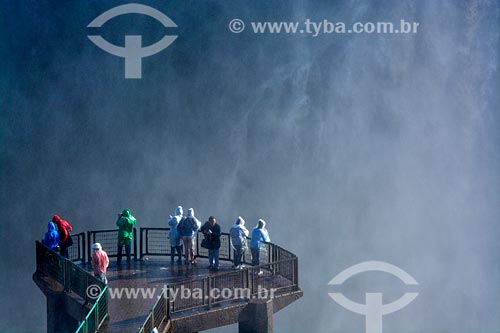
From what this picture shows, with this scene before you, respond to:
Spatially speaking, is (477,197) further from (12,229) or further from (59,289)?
(59,289)

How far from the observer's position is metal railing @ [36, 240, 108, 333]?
707 inches

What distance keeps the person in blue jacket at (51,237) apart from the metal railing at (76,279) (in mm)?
226

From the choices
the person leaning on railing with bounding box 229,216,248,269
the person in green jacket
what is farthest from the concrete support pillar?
the person in green jacket

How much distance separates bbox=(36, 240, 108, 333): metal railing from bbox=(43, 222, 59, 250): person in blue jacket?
0.23 m

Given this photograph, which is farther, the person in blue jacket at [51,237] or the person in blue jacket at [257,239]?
the person in blue jacket at [257,239]

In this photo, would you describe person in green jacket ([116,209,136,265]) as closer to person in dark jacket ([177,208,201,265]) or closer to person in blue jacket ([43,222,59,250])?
person in dark jacket ([177,208,201,265])

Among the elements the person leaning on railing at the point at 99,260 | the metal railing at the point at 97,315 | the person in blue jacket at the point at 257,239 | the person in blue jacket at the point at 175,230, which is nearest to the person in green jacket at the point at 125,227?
the person in blue jacket at the point at 175,230

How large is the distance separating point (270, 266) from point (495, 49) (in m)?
42.0

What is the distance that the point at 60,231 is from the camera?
916 inches

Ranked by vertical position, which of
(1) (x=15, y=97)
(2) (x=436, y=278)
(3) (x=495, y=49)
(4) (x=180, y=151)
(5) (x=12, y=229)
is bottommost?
(2) (x=436, y=278)

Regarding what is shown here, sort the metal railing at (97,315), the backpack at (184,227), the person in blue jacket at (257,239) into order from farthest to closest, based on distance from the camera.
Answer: the backpack at (184,227), the person in blue jacket at (257,239), the metal railing at (97,315)

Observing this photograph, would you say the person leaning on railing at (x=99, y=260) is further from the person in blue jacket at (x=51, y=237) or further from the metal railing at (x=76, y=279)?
the person in blue jacket at (x=51, y=237)

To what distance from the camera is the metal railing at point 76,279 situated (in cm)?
1795

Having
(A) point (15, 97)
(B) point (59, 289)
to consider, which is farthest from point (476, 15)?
(B) point (59, 289)
